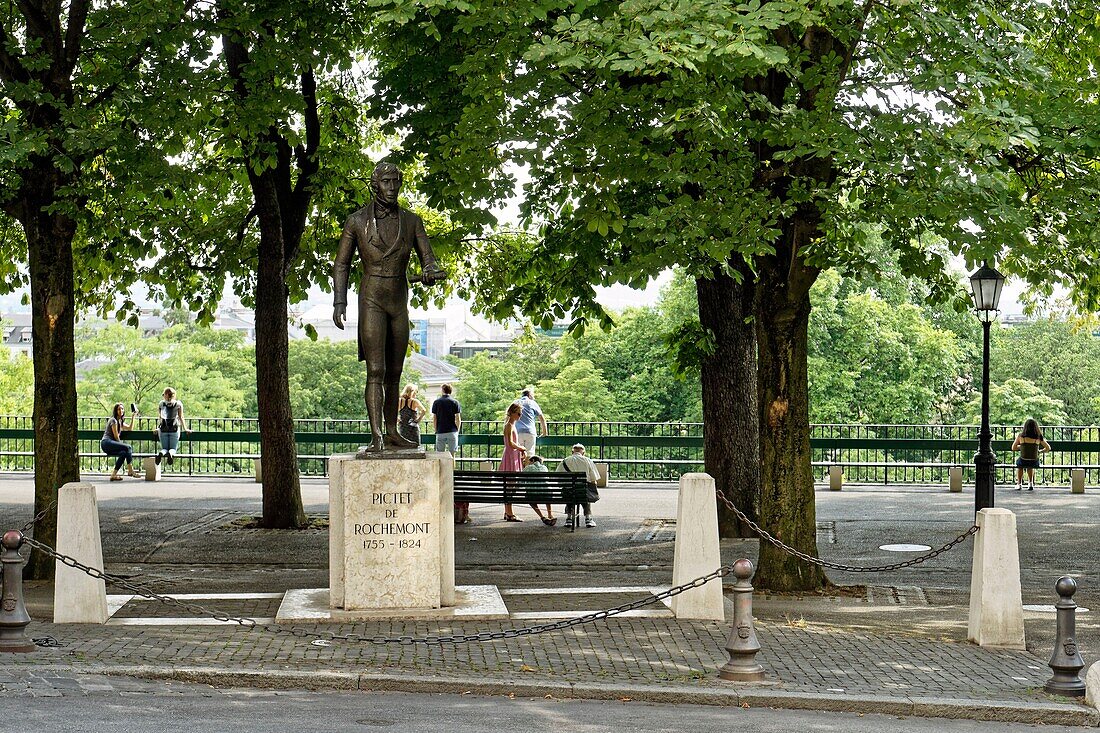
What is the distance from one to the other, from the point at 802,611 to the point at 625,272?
12.2 feet

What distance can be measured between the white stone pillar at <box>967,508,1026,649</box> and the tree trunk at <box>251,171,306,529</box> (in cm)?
1005

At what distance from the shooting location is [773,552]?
12.8 meters

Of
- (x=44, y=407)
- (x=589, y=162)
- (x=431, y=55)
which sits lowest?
(x=44, y=407)

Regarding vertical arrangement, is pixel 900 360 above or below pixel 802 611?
above

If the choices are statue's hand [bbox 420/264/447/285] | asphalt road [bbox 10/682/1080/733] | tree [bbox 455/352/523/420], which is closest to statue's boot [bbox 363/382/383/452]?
statue's hand [bbox 420/264/447/285]

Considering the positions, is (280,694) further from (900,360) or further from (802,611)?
(900,360)

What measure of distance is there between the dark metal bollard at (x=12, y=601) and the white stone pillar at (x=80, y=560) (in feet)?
2.96

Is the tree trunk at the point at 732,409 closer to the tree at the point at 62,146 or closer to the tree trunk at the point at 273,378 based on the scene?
the tree trunk at the point at 273,378

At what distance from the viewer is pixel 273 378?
18000 millimetres

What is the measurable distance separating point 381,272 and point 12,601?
12.9 feet

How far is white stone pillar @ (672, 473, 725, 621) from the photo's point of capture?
11.1m

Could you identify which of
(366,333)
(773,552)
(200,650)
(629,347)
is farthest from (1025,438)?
(629,347)

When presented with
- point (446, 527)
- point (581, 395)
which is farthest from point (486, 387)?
point (446, 527)

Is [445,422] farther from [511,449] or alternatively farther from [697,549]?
[697,549]
